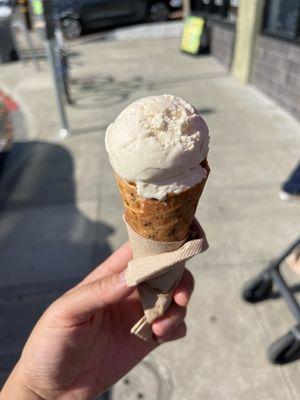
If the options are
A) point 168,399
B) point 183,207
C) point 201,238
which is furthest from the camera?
point 168,399

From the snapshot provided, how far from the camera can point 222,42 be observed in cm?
1039

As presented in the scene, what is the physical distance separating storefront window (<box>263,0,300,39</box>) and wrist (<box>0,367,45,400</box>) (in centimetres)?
673

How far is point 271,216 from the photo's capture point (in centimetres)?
435

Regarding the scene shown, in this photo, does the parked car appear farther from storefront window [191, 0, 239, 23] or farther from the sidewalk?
the sidewalk

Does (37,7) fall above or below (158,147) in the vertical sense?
below

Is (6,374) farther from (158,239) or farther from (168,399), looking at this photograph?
(158,239)

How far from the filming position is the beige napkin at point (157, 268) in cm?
164

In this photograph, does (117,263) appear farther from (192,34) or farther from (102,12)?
(102,12)

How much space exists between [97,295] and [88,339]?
406 millimetres

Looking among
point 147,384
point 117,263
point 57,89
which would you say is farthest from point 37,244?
point 57,89

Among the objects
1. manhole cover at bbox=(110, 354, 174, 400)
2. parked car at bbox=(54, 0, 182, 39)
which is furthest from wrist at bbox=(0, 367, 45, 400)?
parked car at bbox=(54, 0, 182, 39)

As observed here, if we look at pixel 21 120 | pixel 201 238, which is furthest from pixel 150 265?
pixel 21 120

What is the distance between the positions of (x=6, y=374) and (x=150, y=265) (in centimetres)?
193

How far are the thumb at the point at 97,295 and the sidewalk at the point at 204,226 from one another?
1.31 meters
